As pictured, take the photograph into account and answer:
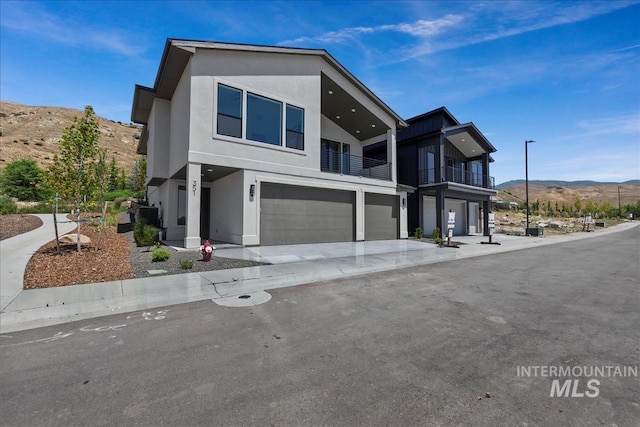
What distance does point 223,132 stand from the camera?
1276 centimetres

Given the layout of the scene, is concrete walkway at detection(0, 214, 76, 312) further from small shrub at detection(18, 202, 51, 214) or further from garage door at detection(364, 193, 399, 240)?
garage door at detection(364, 193, 399, 240)

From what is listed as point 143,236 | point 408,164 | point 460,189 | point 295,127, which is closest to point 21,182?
point 143,236

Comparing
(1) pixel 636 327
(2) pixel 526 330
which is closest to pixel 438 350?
(2) pixel 526 330

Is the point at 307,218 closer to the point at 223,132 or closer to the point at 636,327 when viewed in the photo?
the point at 223,132

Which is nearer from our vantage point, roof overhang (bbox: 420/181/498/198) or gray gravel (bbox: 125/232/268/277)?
gray gravel (bbox: 125/232/268/277)

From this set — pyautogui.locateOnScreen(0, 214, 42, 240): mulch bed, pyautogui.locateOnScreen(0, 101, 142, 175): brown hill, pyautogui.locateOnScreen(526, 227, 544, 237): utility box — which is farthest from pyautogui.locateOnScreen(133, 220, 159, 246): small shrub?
pyautogui.locateOnScreen(0, 101, 142, 175): brown hill

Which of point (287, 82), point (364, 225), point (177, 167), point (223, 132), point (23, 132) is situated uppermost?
point (23, 132)

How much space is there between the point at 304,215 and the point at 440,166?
10896 mm

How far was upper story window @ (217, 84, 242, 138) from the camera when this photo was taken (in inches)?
501

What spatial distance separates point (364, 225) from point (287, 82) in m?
8.97

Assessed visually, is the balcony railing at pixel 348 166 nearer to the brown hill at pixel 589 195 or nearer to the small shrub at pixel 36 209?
the small shrub at pixel 36 209

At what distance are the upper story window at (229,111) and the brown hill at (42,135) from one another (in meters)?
43.4

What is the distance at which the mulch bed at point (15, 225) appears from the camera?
13.5 metres

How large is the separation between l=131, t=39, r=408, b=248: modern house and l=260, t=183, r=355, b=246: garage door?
0.05 metres
